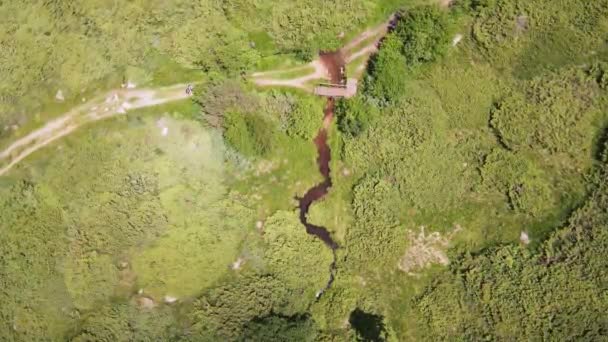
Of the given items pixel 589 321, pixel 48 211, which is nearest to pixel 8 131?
pixel 48 211

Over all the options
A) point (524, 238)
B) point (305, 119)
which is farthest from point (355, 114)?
point (524, 238)

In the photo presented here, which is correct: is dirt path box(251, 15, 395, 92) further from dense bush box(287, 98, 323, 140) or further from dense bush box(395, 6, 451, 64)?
dense bush box(395, 6, 451, 64)

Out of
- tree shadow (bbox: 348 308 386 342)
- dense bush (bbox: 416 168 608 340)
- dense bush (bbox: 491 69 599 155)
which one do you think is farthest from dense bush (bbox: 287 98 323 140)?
dense bush (bbox: 416 168 608 340)

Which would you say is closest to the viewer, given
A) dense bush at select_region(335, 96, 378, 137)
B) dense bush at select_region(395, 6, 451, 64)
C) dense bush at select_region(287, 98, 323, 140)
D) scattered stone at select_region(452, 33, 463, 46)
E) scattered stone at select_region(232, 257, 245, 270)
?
dense bush at select_region(395, 6, 451, 64)

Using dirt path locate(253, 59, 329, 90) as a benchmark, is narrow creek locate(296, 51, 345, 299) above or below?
below

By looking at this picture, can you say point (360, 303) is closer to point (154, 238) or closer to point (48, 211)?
point (154, 238)

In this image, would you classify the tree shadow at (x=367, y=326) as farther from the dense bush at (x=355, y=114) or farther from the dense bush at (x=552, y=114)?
the dense bush at (x=552, y=114)
